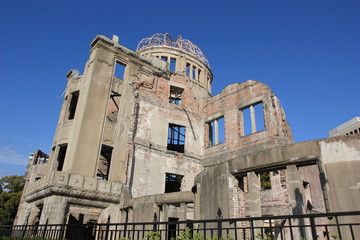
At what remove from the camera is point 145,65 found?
63.2ft

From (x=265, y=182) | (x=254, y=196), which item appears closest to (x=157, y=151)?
(x=254, y=196)

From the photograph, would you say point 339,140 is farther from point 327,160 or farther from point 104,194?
point 104,194

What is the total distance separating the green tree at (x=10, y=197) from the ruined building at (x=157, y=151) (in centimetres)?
2138

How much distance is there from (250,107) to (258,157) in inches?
408

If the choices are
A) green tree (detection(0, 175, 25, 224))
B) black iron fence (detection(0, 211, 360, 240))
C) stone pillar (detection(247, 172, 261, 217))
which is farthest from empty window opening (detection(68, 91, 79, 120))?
green tree (detection(0, 175, 25, 224))

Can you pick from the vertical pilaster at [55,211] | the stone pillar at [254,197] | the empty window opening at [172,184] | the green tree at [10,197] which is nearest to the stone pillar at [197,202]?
the stone pillar at [254,197]

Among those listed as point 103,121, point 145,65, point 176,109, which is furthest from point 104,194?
point 145,65

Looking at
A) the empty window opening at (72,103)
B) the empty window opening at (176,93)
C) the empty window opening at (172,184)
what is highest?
the empty window opening at (176,93)

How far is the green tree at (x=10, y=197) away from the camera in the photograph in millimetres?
32781

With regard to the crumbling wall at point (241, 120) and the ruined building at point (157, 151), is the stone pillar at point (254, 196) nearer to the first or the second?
the ruined building at point (157, 151)

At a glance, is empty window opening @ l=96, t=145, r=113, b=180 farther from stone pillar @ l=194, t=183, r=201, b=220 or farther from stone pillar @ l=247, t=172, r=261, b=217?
stone pillar @ l=247, t=172, r=261, b=217

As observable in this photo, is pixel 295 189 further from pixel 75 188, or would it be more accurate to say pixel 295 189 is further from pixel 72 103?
pixel 72 103

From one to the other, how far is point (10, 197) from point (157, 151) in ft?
91.4

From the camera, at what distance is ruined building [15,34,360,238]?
8.01 metres
